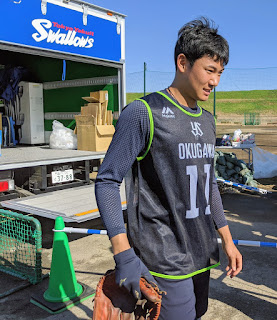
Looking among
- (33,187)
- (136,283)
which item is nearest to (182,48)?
(136,283)

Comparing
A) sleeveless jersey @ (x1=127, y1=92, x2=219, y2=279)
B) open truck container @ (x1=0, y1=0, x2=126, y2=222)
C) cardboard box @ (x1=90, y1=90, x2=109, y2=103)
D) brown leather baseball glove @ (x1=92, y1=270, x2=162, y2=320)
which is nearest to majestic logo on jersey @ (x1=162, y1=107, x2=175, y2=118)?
sleeveless jersey @ (x1=127, y1=92, x2=219, y2=279)

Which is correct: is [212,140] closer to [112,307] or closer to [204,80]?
[204,80]

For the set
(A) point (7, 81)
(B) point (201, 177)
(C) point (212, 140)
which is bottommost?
(B) point (201, 177)

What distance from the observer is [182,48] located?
174cm

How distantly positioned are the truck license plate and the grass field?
4737 centimetres

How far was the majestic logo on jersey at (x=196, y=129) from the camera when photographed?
1.79m

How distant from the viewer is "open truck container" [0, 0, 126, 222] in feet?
16.3

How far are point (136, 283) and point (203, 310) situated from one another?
628 mm

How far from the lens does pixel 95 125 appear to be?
20.5ft

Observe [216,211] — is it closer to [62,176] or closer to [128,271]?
[128,271]

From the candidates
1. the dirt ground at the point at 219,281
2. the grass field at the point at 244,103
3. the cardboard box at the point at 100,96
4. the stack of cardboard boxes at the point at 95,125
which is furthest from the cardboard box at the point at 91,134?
the grass field at the point at 244,103

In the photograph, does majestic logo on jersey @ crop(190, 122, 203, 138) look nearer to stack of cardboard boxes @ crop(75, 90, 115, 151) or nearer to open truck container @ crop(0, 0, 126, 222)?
open truck container @ crop(0, 0, 126, 222)

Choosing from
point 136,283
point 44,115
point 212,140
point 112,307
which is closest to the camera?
point 136,283

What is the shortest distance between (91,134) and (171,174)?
4.81 m
